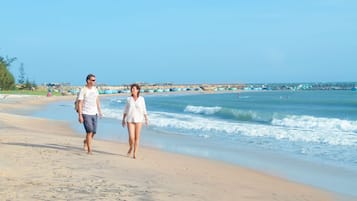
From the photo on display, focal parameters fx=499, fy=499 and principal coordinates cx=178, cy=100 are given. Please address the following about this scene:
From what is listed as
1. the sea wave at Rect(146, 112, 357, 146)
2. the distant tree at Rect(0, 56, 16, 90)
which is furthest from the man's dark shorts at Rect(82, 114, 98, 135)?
the distant tree at Rect(0, 56, 16, 90)

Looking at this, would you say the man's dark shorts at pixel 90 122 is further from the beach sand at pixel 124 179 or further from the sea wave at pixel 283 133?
the sea wave at pixel 283 133

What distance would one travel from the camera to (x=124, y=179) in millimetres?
7586

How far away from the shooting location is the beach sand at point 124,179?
21.0 feet

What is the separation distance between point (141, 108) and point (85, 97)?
3.75 ft

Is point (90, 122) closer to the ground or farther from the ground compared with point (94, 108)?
closer to the ground

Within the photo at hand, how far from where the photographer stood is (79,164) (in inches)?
348

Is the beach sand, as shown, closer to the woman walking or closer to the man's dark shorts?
the man's dark shorts

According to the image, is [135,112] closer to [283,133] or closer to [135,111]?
[135,111]

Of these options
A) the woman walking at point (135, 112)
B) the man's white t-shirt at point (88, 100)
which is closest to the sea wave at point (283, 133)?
the woman walking at point (135, 112)

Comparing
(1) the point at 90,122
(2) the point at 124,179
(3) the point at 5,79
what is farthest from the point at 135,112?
(3) the point at 5,79

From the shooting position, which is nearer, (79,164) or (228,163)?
(79,164)

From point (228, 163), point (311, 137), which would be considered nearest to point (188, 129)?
point (311, 137)

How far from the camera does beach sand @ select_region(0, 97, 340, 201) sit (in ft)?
21.0

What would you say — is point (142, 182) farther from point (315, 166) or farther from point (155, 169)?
point (315, 166)
